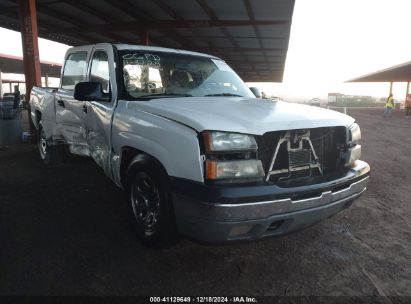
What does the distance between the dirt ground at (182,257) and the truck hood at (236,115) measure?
119 cm

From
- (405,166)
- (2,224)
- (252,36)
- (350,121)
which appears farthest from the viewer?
(252,36)

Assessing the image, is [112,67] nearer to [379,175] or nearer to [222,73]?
[222,73]

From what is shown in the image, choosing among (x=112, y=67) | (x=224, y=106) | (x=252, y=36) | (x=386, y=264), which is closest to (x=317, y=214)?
(x=386, y=264)

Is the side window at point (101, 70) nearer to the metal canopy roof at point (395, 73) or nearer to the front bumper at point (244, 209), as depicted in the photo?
the front bumper at point (244, 209)

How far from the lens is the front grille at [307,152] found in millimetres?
2521

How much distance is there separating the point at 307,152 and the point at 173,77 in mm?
1762

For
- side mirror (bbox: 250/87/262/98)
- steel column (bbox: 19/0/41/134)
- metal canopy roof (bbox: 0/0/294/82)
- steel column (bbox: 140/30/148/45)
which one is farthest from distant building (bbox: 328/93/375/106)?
side mirror (bbox: 250/87/262/98)

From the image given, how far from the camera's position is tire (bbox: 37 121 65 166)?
5922 millimetres

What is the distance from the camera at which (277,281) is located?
102 inches

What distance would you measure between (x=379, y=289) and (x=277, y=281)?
0.76 metres

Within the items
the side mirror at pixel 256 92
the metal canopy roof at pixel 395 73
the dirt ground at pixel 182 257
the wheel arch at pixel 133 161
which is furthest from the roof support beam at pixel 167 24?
the metal canopy roof at pixel 395 73

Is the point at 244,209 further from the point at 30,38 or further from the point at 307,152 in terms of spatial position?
the point at 30,38

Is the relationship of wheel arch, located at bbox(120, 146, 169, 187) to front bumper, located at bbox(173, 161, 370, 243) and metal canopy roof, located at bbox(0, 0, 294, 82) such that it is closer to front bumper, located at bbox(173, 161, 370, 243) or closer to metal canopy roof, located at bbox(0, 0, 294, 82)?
front bumper, located at bbox(173, 161, 370, 243)

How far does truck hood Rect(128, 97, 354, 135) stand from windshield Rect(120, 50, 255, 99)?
35cm
